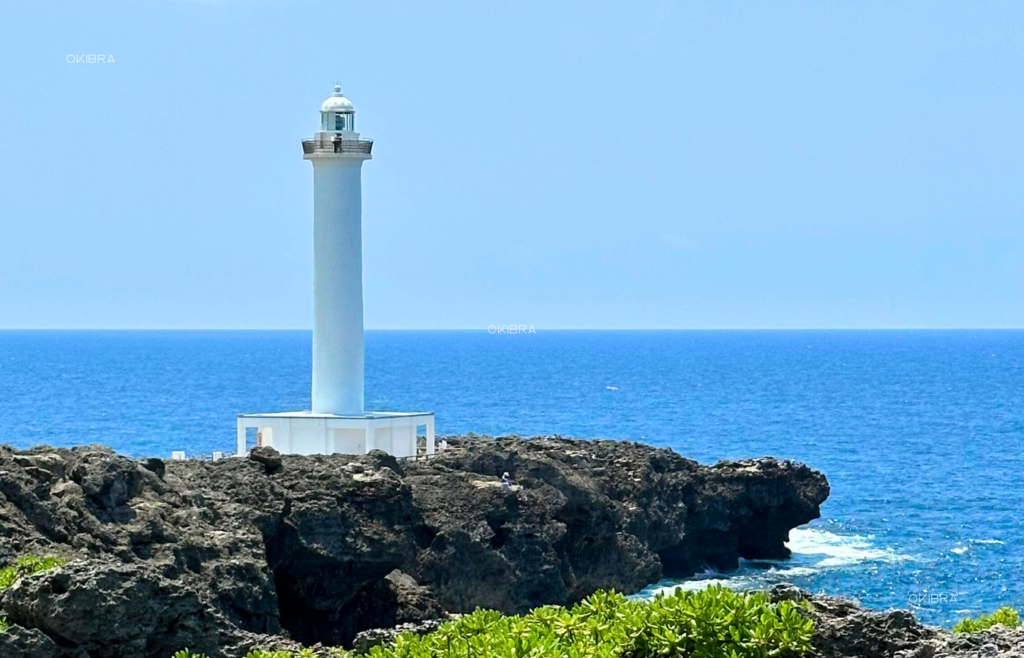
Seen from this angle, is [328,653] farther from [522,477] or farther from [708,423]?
[708,423]

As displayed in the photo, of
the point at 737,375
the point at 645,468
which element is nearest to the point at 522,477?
the point at 645,468

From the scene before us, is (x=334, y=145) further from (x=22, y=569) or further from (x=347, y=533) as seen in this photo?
(x=22, y=569)

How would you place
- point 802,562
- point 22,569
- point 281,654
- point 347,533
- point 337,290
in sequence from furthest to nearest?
point 802,562
point 337,290
point 347,533
point 22,569
point 281,654

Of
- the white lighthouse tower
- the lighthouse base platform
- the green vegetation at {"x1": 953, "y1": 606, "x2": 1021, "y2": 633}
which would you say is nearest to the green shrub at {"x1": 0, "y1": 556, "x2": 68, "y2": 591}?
the green vegetation at {"x1": 953, "y1": 606, "x2": 1021, "y2": 633}

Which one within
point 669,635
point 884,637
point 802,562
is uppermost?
point 669,635

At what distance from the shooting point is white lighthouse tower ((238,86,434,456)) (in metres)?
41.9

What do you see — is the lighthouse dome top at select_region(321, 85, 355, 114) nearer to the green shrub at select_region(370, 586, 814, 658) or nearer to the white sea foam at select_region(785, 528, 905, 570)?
the white sea foam at select_region(785, 528, 905, 570)

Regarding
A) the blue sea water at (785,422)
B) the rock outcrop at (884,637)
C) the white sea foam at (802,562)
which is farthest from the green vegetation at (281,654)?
the blue sea water at (785,422)

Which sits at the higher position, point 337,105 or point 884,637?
point 337,105

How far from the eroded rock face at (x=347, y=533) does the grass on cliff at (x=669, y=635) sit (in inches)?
164

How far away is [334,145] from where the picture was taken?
139 feet

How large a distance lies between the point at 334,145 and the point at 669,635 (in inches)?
1280

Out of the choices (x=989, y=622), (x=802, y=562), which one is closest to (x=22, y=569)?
(x=989, y=622)

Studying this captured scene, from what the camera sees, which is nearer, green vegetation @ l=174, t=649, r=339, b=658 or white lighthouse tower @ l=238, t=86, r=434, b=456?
green vegetation @ l=174, t=649, r=339, b=658
